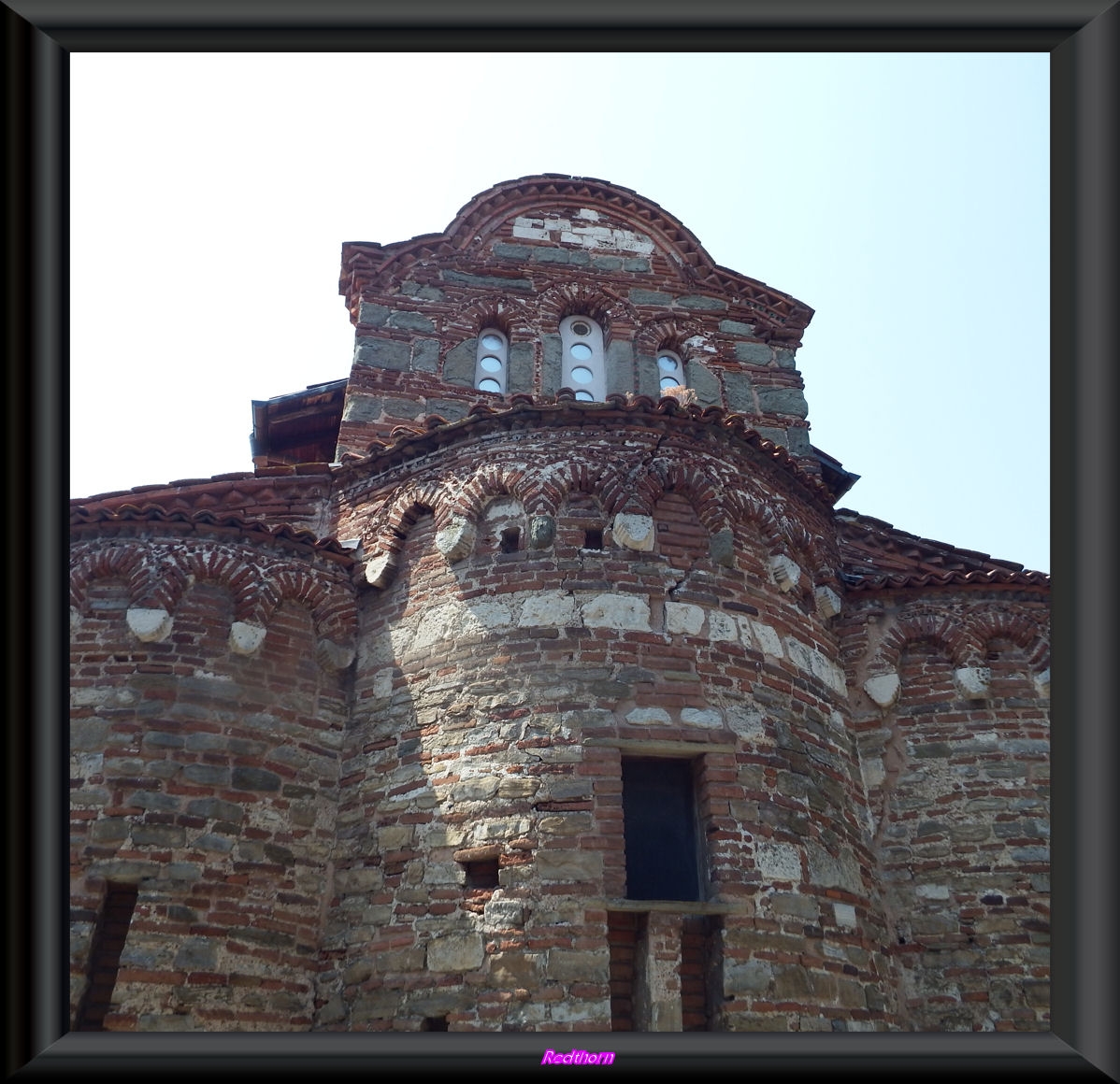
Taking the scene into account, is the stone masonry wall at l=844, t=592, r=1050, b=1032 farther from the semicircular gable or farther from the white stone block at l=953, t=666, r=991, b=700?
the semicircular gable

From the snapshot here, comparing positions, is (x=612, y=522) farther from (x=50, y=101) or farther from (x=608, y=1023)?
(x=50, y=101)

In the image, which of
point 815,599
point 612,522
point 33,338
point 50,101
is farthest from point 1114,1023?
point 815,599

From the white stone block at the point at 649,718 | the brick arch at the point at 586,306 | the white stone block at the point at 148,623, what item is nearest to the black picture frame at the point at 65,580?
the white stone block at the point at 649,718

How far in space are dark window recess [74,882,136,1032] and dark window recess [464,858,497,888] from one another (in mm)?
1985

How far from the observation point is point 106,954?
613 centimetres

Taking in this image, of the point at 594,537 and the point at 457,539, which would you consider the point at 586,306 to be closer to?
the point at 594,537

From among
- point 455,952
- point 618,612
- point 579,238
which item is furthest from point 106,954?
point 579,238

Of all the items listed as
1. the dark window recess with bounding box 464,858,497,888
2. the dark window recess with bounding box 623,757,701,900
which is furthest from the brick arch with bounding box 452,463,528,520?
the dark window recess with bounding box 464,858,497,888

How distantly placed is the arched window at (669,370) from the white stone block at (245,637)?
5.01 m

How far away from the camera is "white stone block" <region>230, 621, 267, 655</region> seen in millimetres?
7230

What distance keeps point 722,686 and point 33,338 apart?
494 centimetres

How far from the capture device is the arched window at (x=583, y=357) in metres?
10.6

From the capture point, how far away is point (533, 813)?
6.21 meters

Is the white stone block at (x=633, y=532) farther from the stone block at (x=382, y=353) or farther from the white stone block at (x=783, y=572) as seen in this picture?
the stone block at (x=382, y=353)
